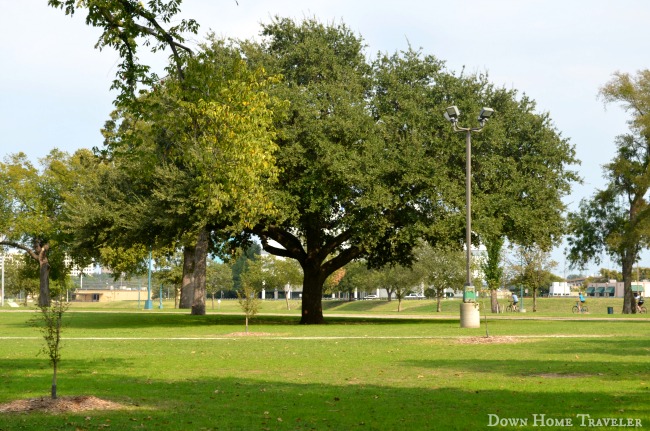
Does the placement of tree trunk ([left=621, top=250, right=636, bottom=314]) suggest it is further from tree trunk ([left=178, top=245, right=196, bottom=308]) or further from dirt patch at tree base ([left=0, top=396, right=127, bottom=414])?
dirt patch at tree base ([left=0, top=396, right=127, bottom=414])

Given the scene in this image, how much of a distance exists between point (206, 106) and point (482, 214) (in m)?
22.6

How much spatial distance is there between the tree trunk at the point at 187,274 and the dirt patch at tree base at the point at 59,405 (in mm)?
45334

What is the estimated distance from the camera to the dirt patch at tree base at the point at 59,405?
11086 mm

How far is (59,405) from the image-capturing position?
37.1 ft

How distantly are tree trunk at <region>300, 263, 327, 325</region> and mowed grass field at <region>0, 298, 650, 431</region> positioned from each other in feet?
52.2

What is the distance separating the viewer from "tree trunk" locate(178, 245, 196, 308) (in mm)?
59469

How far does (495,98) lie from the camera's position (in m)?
40.7

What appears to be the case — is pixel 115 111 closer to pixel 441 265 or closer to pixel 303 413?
pixel 441 265

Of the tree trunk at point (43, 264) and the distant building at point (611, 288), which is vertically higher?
the tree trunk at point (43, 264)

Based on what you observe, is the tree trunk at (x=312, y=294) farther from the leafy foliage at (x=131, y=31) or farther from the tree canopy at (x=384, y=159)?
the leafy foliage at (x=131, y=31)

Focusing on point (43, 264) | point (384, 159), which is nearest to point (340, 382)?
point (384, 159)

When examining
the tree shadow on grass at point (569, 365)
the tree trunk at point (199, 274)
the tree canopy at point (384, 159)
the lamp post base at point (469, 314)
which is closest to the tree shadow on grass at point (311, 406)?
the tree shadow on grass at point (569, 365)

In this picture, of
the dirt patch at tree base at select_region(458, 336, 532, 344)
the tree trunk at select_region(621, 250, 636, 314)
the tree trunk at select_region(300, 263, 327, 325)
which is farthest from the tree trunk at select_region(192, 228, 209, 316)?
the tree trunk at select_region(621, 250, 636, 314)

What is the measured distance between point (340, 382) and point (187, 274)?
158ft
